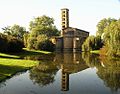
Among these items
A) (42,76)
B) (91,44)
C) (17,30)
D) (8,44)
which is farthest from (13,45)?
(17,30)

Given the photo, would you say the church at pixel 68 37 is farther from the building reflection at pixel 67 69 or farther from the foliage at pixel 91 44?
the building reflection at pixel 67 69

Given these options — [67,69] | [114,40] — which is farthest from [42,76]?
[114,40]

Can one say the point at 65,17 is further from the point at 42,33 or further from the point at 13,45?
the point at 13,45

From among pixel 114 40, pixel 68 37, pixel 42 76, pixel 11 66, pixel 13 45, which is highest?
pixel 68 37

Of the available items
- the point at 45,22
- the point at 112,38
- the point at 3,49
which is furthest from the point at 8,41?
the point at 45,22

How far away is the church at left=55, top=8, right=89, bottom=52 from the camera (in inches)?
3944

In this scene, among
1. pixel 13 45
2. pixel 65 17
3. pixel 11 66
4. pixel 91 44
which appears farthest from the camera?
pixel 65 17

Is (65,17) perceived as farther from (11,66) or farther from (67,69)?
(11,66)

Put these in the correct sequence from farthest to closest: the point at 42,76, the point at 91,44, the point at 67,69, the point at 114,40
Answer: the point at 91,44
the point at 114,40
the point at 67,69
the point at 42,76

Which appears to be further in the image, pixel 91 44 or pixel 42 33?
pixel 42 33

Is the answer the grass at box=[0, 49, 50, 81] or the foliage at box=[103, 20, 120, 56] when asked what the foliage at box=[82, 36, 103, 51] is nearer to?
the foliage at box=[103, 20, 120, 56]

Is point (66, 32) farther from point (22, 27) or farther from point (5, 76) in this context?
point (5, 76)

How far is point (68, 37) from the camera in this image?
102 meters

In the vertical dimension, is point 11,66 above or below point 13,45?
below
